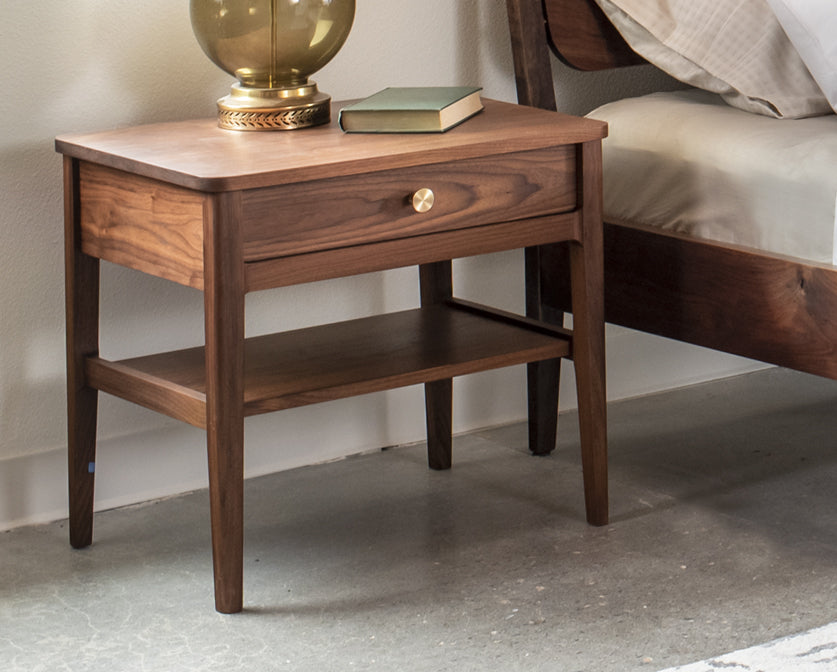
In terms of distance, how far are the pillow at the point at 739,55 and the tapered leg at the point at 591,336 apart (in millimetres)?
328

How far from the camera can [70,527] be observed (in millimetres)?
1745

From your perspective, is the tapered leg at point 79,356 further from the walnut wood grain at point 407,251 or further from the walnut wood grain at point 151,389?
the walnut wood grain at point 407,251

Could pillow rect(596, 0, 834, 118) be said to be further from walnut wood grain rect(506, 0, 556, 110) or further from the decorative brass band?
the decorative brass band

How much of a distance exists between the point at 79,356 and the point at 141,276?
0.68 feet

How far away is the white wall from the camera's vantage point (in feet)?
5.72

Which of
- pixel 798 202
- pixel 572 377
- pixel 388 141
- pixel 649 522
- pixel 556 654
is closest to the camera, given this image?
pixel 556 654

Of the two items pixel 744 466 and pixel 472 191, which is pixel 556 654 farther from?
pixel 744 466

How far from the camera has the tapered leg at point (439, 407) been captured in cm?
199

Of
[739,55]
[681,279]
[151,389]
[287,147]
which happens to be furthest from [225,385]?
[739,55]

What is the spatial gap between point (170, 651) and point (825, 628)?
0.74 m

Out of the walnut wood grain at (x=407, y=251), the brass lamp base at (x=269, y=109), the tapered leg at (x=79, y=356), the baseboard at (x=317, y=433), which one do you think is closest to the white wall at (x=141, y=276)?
the baseboard at (x=317, y=433)

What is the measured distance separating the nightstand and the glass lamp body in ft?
0.12

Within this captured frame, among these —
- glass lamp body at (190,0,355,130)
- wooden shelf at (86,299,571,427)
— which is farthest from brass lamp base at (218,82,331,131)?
wooden shelf at (86,299,571,427)

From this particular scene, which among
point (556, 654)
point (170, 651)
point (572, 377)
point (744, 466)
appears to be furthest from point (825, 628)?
point (572, 377)
